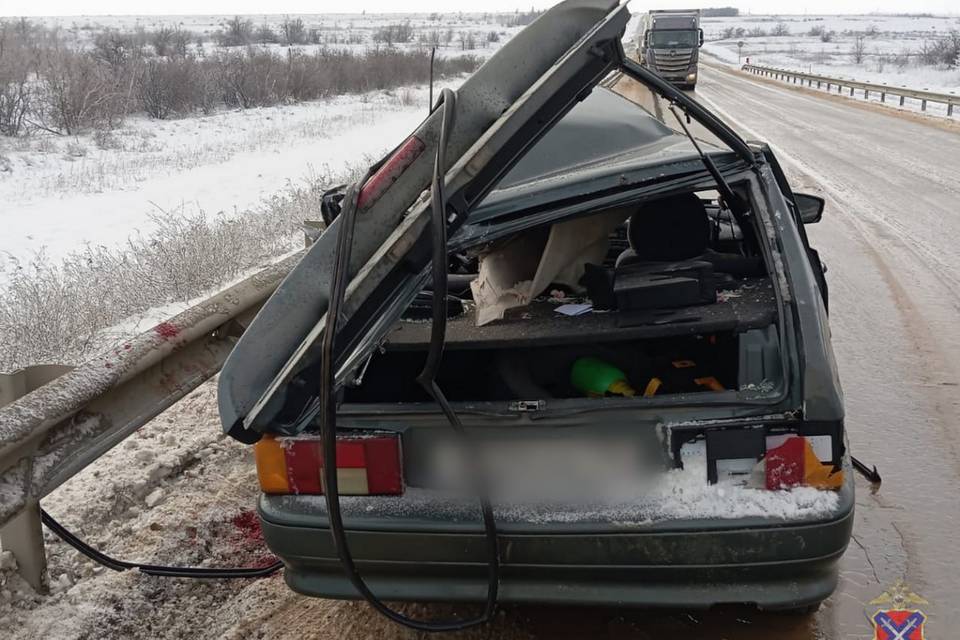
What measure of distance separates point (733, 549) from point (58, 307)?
5.63 m

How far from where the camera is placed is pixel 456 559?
2.50 meters

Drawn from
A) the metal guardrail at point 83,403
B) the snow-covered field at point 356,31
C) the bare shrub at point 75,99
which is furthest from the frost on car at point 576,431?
the bare shrub at point 75,99

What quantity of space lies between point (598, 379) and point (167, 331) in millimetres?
1641

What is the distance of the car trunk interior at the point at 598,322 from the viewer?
2.73 meters

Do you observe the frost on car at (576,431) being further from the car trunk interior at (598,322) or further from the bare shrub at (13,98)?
the bare shrub at (13,98)

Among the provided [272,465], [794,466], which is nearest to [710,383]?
[794,466]

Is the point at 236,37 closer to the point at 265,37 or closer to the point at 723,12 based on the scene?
the point at 265,37

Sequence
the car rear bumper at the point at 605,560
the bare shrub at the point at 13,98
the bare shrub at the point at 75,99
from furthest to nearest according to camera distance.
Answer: the bare shrub at the point at 75,99 < the bare shrub at the point at 13,98 < the car rear bumper at the point at 605,560

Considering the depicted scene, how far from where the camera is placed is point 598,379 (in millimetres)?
2975

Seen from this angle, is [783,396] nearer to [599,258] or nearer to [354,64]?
[599,258]

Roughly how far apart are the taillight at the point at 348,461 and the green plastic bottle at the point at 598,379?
0.79 m

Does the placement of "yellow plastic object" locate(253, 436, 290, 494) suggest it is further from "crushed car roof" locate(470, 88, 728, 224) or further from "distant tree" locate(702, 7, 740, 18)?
"distant tree" locate(702, 7, 740, 18)

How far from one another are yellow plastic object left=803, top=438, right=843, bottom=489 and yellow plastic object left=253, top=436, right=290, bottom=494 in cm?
155

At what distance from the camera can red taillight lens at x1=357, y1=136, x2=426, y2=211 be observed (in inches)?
79.4
